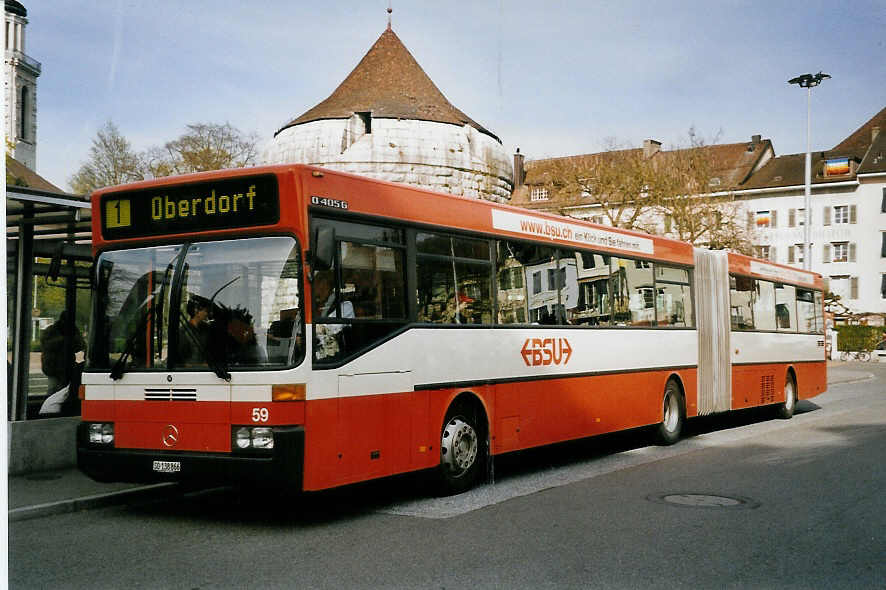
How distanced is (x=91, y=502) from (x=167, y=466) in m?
1.57

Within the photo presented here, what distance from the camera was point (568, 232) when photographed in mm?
13156

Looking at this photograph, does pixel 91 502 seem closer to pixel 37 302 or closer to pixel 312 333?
pixel 312 333

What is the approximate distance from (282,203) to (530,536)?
11.0 feet

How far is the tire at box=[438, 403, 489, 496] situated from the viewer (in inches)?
405

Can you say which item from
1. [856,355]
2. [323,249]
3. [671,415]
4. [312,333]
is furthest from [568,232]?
[856,355]

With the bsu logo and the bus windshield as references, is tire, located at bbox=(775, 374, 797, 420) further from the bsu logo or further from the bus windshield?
the bus windshield

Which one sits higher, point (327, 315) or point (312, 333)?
point (327, 315)

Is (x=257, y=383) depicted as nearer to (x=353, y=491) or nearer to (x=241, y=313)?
(x=241, y=313)

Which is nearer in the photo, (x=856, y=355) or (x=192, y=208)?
(x=192, y=208)

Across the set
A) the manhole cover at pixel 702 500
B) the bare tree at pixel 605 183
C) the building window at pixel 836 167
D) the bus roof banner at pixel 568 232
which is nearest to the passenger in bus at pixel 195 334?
the bus roof banner at pixel 568 232

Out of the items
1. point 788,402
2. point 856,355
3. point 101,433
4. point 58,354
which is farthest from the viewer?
point 856,355

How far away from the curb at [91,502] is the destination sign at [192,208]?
246 centimetres

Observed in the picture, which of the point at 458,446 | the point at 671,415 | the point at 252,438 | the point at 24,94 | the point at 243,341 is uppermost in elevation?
the point at 24,94

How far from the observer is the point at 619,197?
45188 millimetres
